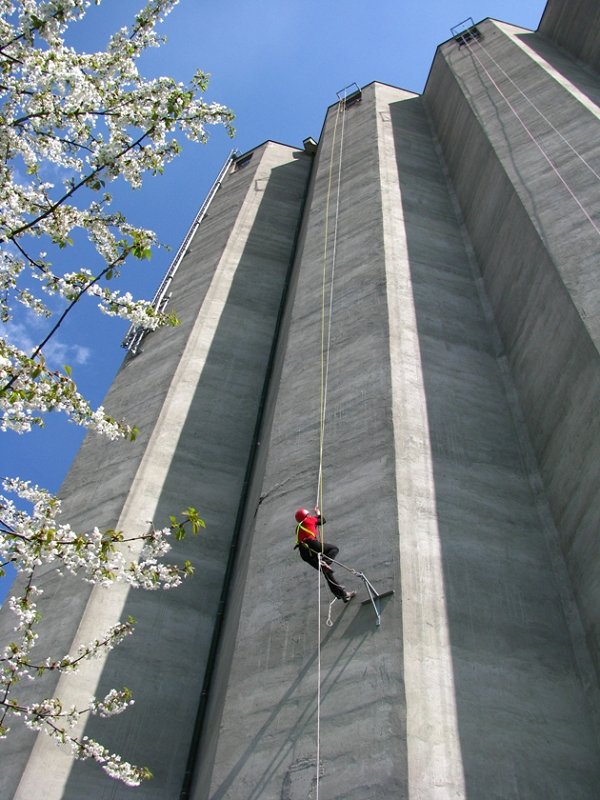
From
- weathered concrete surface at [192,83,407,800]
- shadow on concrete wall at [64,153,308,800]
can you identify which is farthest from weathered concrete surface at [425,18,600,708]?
shadow on concrete wall at [64,153,308,800]

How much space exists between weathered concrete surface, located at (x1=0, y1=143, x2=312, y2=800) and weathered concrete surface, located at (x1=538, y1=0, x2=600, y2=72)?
1034cm

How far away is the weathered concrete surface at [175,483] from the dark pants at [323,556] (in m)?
3.82

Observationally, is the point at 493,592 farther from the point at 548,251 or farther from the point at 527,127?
the point at 527,127

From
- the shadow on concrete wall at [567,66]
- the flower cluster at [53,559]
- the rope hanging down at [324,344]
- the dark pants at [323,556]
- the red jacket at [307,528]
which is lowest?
the flower cluster at [53,559]

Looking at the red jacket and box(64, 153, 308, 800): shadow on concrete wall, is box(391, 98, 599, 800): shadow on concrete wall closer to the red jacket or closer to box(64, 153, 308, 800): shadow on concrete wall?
the red jacket

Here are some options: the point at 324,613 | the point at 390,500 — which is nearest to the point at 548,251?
the point at 390,500

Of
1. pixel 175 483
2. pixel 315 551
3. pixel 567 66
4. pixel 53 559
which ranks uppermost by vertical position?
pixel 567 66

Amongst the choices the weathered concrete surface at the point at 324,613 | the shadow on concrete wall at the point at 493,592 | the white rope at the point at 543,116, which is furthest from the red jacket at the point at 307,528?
the white rope at the point at 543,116

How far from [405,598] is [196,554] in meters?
5.31

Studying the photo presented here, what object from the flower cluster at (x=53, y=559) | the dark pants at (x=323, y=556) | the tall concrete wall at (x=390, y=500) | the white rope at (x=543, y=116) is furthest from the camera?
the white rope at (x=543, y=116)

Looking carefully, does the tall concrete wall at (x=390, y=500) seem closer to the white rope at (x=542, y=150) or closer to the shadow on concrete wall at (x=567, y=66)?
the white rope at (x=542, y=150)

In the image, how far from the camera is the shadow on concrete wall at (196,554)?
29.8 ft

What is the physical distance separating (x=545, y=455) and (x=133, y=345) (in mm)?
11053

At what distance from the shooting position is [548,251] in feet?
35.0
